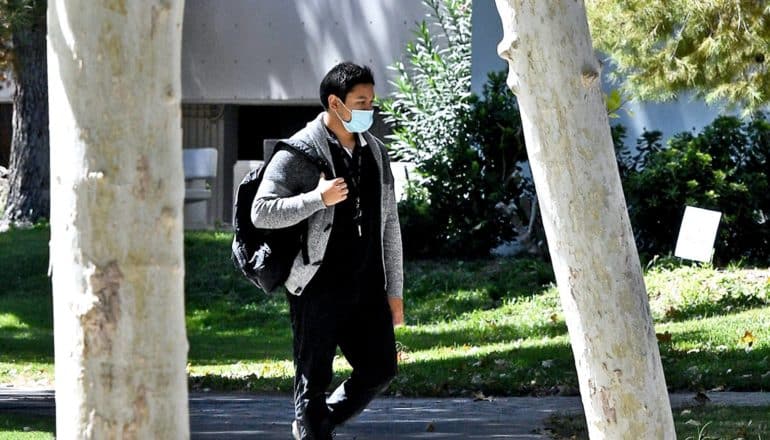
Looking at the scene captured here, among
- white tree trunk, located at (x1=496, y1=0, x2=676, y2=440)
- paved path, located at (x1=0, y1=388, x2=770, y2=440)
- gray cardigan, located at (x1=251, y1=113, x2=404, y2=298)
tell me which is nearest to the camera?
white tree trunk, located at (x1=496, y1=0, x2=676, y2=440)

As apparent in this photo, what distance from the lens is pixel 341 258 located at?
247 inches

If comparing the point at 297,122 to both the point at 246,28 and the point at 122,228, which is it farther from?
the point at 122,228

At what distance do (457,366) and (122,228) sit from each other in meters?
7.80

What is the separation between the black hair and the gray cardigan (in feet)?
0.46

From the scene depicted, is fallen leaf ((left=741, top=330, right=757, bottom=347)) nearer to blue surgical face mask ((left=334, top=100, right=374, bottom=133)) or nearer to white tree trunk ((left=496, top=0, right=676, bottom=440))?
blue surgical face mask ((left=334, top=100, right=374, bottom=133))

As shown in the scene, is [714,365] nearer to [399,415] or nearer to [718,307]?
[399,415]

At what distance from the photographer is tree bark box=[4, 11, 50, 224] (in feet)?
68.2

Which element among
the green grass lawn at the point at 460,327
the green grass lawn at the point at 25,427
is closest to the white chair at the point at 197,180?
the green grass lawn at the point at 460,327

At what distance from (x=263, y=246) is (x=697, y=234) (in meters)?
8.49

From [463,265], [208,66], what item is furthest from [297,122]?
[463,265]

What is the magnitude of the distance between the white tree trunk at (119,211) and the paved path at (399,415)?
15.3ft

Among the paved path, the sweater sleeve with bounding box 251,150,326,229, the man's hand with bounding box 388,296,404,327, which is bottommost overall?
the paved path

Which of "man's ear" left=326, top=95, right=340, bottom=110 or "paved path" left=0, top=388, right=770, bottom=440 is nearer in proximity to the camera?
"man's ear" left=326, top=95, right=340, bottom=110

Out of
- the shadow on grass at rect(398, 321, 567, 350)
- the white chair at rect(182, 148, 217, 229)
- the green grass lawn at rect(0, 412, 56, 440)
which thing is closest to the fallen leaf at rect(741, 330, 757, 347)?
the shadow on grass at rect(398, 321, 567, 350)
